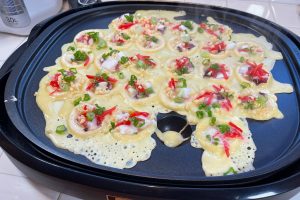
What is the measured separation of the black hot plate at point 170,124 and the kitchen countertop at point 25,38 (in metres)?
0.22

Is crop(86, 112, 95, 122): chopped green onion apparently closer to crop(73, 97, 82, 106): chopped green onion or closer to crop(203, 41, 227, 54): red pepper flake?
crop(73, 97, 82, 106): chopped green onion

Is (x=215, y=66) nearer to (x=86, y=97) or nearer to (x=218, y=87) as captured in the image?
(x=218, y=87)

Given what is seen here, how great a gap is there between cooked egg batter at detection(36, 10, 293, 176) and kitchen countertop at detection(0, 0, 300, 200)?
232 mm

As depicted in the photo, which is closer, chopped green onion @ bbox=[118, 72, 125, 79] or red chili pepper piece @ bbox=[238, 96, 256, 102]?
red chili pepper piece @ bbox=[238, 96, 256, 102]

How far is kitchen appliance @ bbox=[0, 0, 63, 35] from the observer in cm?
179

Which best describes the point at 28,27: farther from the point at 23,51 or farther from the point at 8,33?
the point at 23,51

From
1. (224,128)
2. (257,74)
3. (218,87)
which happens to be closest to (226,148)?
(224,128)

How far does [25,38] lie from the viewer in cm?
205

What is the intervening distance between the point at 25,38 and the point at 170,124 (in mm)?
1305

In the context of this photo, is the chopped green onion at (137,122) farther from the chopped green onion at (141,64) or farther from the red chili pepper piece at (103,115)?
the chopped green onion at (141,64)

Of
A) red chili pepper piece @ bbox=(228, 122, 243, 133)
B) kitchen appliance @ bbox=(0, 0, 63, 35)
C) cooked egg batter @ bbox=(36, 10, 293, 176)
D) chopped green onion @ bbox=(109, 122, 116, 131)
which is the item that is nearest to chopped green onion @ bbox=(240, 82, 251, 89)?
cooked egg batter @ bbox=(36, 10, 293, 176)

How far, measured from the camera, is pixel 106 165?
3.47 feet

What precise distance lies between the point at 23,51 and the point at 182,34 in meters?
0.75

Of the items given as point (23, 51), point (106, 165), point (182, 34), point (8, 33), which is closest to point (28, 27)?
point (8, 33)
